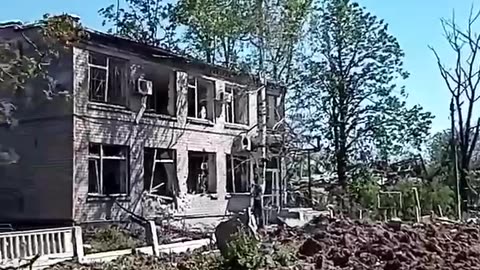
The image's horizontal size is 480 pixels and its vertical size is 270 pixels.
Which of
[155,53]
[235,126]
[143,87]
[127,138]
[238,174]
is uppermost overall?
[155,53]

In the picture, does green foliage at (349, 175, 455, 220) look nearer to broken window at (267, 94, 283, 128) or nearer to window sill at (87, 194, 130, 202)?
broken window at (267, 94, 283, 128)

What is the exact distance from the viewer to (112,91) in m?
22.9

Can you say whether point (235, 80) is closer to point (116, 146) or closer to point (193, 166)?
point (193, 166)

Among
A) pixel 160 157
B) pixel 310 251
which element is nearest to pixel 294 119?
pixel 160 157

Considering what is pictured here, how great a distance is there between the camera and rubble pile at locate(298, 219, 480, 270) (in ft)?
44.2

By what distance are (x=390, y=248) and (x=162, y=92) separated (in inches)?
544

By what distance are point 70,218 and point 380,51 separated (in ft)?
74.5

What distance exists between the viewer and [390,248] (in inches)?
578

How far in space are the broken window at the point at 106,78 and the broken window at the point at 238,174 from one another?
22.1 feet

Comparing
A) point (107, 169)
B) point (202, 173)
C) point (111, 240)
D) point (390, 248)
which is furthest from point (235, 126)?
point (390, 248)

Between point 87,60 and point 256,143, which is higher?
point 87,60

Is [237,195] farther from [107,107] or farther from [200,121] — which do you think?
[107,107]

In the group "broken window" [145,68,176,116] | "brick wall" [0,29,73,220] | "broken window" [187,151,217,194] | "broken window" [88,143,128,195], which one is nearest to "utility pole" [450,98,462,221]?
"broken window" [187,151,217,194]

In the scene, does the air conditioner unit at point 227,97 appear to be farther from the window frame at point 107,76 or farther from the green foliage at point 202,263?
the green foliage at point 202,263
